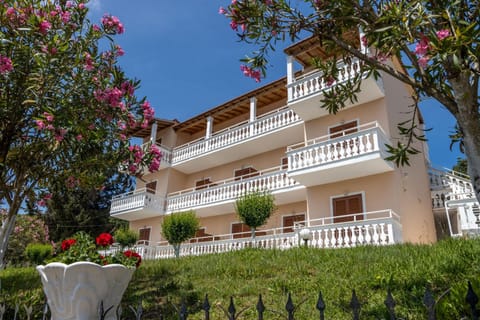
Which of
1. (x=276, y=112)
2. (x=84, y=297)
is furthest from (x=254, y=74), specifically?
(x=276, y=112)

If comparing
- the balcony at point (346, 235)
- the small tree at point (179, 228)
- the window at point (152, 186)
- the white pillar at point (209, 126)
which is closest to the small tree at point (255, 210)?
the balcony at point (346, 235)

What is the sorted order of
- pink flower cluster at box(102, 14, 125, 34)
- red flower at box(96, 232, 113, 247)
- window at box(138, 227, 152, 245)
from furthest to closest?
window at box(138, 227, 152, 245)
pink flower cluster at box(102, 14, 125, 34)
red flower at box(96, 232, 113, 247)

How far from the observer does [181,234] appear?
47.9 feet

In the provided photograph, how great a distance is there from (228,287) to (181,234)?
8.49 meters

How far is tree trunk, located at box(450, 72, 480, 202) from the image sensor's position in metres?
3.29

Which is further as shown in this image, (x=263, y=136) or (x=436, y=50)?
(x=263, y=136)

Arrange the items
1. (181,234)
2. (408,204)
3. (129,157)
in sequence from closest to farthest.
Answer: (129,157)
(408,204)
(181,234)

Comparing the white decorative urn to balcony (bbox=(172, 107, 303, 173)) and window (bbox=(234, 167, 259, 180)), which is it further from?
window (bbox=(234, 167, 259, 180))

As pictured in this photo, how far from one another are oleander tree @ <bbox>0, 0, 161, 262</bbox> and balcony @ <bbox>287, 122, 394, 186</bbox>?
771cm

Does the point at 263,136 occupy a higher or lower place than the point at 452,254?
higher

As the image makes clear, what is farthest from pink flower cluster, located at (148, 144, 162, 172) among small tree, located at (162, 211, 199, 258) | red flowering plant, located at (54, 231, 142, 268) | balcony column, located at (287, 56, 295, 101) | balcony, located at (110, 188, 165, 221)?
balcony, located at (110, 188, 165, 221)

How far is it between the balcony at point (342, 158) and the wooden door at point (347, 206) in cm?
79

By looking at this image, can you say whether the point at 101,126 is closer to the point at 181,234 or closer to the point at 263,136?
the point at 181,234

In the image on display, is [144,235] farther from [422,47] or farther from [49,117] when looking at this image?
[422,47]
